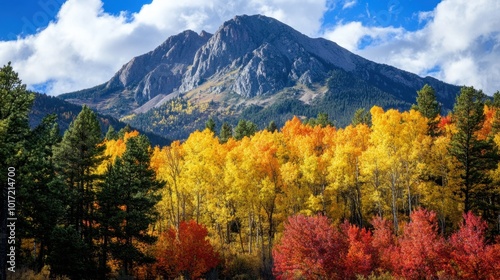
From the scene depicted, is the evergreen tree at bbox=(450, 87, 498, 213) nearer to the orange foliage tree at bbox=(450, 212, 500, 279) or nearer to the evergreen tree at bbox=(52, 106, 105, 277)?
the orange foliage tree at bbox=(450, 212, 500, 279)

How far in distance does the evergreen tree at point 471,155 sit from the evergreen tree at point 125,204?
33.6m

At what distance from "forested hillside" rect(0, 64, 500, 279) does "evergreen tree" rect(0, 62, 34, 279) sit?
0.25ft

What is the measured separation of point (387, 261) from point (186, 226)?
65.3 ft

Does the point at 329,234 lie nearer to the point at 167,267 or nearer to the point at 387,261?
the point at 387,261

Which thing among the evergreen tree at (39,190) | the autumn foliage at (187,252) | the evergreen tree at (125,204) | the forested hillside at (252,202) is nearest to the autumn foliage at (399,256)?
the forested hillside at (252,202)

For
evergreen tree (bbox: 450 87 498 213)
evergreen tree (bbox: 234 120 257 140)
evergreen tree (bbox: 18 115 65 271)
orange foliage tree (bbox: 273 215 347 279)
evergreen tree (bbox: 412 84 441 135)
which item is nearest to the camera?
evergreen tree (bbox: 18 115 65 271)

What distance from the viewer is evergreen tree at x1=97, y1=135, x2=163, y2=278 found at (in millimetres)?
33875

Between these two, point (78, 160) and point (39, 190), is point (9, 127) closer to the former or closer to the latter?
point (39, 190)

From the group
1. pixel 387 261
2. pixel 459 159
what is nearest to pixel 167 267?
pixel 387 261

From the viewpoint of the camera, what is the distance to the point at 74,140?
32250 millimetres

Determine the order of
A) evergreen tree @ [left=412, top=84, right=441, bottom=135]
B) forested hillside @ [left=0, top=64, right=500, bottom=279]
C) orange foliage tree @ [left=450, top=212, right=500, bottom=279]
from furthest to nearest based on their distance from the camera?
evergreen tree @ [left=412, top=84, right=441, bottom=135], orange foliage tree @ [left=450, top=212, right=500, bottom=279], forested hillside @ [left=0, top=64, right=500, bottom=279]

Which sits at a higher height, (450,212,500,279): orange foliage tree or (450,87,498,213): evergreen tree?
(450,87,498,213): evergreen tree

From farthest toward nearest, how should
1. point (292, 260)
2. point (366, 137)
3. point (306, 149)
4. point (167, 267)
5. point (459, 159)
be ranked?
point (366, 137)
point (306, 149)
point (459, 159)
point (167, 267)
point (292, 260)

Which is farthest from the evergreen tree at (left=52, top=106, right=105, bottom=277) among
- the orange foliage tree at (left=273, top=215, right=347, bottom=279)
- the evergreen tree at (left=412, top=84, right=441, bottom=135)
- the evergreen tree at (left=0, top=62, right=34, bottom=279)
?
the evergreen tree at (left=412, top=84, right=441, bottom=135)
